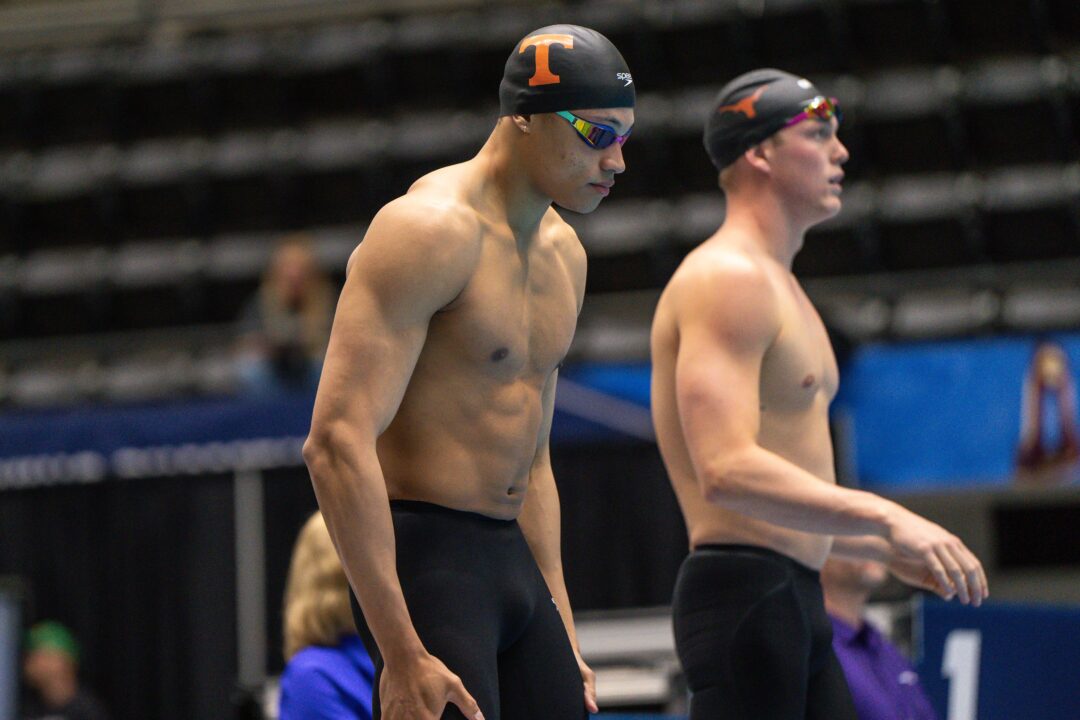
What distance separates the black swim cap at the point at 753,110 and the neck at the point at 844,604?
4.15 ft

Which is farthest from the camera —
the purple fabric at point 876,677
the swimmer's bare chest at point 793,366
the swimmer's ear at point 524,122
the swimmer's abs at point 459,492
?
the purple fabric at point 876,677

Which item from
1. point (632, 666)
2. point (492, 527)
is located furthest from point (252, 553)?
point (492, 527)

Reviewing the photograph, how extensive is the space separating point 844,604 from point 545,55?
80.9 inches

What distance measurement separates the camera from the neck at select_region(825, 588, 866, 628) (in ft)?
13.3

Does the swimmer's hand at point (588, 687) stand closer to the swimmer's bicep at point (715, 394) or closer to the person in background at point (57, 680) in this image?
the swimmer's bicep at point (715, 394)

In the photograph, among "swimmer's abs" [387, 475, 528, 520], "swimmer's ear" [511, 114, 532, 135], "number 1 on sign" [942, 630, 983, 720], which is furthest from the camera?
"number 1 on sign" [942, 630, 983, 720]

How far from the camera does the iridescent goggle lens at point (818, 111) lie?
339 cm

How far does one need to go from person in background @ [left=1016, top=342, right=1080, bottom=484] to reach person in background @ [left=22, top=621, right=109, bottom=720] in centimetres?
445

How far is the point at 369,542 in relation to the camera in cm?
230

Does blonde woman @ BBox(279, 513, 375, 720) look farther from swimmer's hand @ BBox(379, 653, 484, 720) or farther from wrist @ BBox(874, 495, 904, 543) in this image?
wrist @ BBox(874, 495, 904, 543)

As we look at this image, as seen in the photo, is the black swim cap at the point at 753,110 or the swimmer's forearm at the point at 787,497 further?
the black swim cap at the point at 753,110

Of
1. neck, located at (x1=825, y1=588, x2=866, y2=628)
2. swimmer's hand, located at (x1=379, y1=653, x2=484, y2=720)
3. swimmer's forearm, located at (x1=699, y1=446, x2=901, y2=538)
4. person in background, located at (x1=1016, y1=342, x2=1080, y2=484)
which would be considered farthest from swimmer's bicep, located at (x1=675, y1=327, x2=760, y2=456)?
person in background, located at (x1=1016, y1=342, x2=1080, y2=484)

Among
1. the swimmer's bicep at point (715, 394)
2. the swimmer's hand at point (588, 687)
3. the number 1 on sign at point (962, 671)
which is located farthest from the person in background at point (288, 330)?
the swimmer's hand at point (588, 687)

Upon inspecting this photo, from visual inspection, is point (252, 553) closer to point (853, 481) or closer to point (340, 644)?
point (853, 481)
